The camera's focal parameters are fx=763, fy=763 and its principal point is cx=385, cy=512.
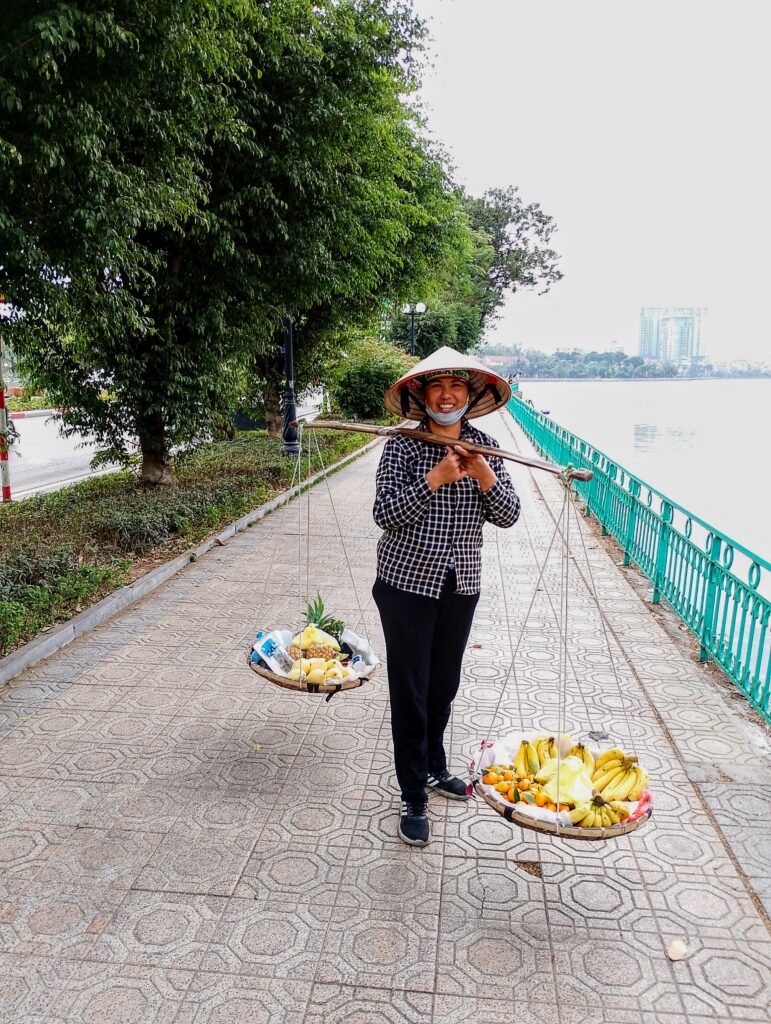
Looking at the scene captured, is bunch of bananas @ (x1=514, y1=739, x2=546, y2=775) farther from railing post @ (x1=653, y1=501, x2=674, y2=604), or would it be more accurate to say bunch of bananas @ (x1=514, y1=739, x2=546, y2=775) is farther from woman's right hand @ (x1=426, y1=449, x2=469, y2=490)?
railing post @ (x1=653, y1=501, x2=674, y2=604)

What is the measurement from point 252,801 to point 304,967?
1.10 m

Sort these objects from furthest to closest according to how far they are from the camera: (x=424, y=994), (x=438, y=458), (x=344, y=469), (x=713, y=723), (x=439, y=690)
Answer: (x=344, y=469) < (x=713, y=723) < (x=439, y=690) < (x=438, y=458) < (x=424, y=994)

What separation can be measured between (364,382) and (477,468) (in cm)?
2267

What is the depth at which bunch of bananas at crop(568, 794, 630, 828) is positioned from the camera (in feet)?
8.80

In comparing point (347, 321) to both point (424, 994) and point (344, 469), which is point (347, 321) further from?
point (424, 994)

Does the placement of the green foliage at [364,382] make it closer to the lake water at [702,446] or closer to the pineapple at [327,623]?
the lake water at [702,446]

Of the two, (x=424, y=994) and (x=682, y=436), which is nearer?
(x=424, y=994)

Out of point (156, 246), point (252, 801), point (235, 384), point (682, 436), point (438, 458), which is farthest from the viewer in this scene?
point (682, 436)

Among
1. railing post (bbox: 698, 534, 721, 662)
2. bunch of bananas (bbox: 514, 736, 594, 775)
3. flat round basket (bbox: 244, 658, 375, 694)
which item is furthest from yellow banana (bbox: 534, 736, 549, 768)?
railing post (bbox: 698, 534, 721, 662)

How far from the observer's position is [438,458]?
10.2ft

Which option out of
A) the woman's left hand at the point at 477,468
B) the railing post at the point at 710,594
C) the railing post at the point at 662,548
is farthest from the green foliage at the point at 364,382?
the woman's left hand at the point at 477,468

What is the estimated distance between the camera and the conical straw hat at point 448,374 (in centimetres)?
299

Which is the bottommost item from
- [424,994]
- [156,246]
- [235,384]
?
[424,994]

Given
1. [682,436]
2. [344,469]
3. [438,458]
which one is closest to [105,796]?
[438,458]
